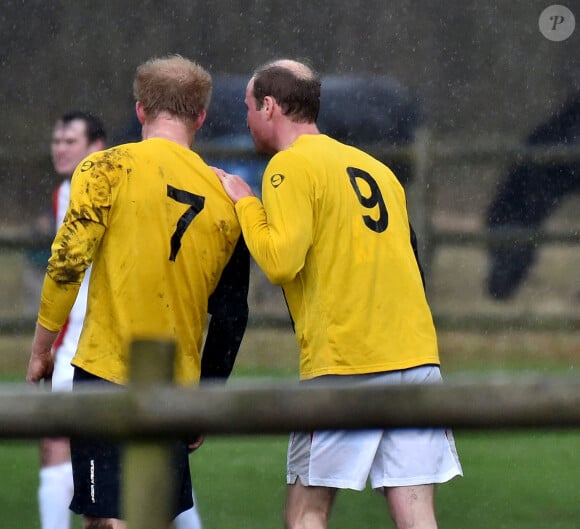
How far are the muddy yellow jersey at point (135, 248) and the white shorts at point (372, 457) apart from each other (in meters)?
0.33

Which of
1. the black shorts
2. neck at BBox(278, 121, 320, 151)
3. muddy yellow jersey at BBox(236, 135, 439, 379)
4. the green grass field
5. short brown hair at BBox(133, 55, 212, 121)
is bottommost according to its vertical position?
the green grass field

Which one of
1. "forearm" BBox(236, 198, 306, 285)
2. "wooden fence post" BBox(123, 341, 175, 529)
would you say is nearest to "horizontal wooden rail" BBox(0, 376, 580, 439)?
"wooden fence post" BBox(123, 341, 175, 529)

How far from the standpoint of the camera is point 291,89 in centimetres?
344

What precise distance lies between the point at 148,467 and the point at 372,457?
4.61ft

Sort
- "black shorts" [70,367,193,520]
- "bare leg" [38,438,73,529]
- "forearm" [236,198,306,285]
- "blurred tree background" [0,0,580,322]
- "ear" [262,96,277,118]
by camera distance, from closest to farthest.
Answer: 1. "forearm" [236,198,306,285]
2. "black shorts" [70,367,193,520]
3. "ear" [262,96,277,118]
4. "bare leg" [38,438,73,529]
5. "blurred tree background" [0,0,580,322]

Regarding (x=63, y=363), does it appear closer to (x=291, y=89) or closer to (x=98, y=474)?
(x=98, y=474)

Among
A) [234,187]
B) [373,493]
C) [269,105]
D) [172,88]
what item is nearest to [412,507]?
[234,187]

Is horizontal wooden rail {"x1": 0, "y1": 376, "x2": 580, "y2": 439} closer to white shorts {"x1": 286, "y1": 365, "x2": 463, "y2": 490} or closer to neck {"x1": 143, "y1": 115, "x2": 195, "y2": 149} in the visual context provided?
white shorts {"x1": 286, "y1": 365, "x2": 463, "y2": 490}

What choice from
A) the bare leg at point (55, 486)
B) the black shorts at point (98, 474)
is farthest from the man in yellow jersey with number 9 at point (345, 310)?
the bare leg at point (55, 486)

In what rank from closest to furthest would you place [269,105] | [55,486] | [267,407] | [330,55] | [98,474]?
[267,407] < [98,474] < [269,105] < [55,486] < [330,55]

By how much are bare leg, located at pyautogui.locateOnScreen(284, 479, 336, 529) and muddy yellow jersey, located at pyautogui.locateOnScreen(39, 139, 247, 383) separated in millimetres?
368

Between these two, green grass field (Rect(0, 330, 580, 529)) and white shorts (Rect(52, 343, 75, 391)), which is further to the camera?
green grass field (Rect(0, 330, 580, 529))

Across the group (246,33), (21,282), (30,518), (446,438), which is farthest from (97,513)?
(246,33)

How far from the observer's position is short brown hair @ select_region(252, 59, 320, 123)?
135 inches
